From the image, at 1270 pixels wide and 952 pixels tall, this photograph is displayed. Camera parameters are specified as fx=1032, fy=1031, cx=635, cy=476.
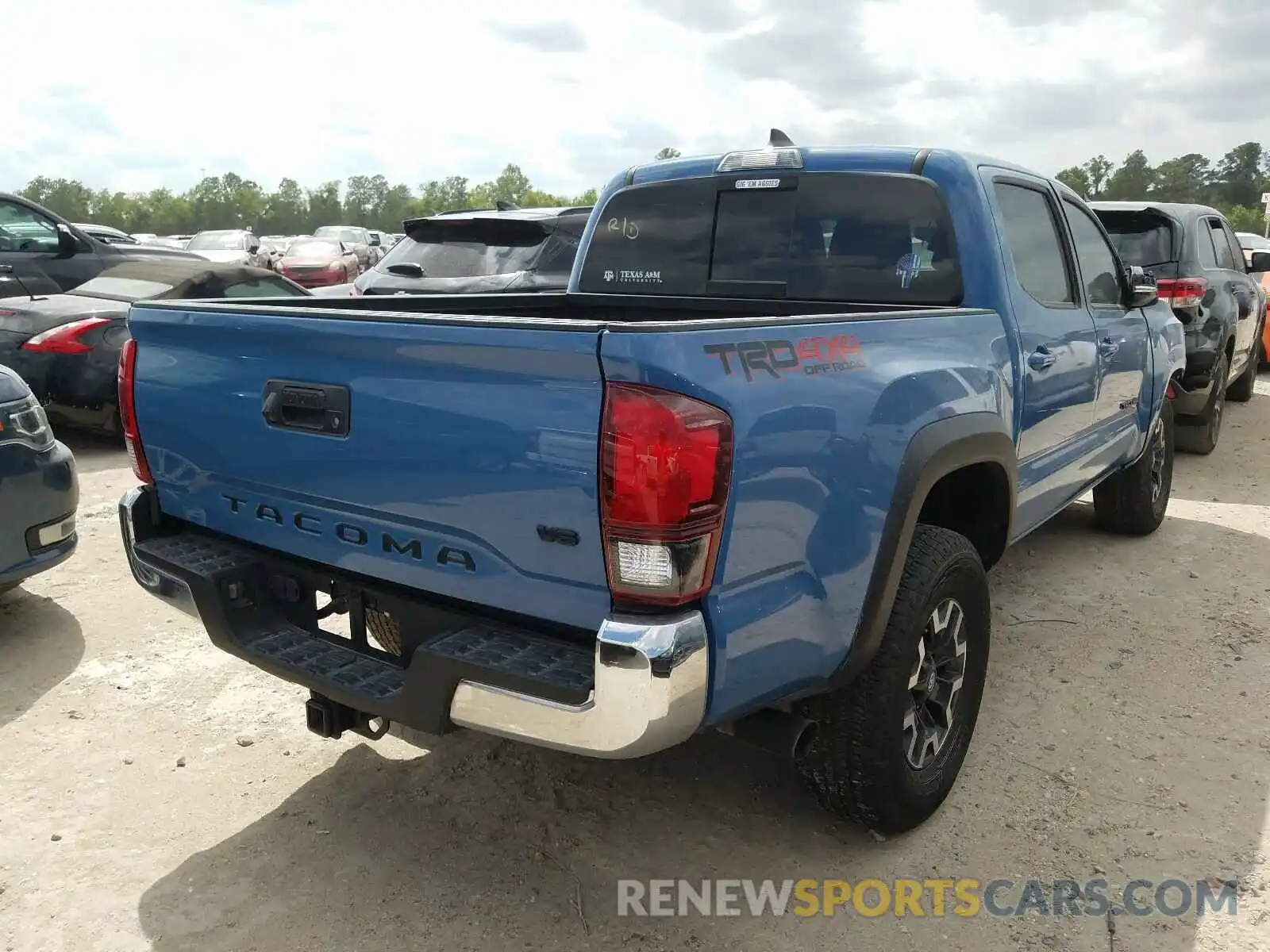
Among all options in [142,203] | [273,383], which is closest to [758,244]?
[273,383]

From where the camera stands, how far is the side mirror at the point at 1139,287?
463 centimetres

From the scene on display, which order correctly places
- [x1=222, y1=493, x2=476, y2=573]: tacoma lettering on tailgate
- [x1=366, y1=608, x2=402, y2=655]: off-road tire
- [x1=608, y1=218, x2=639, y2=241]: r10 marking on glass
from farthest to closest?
[x1=608, y1=218, x2=639, y2=241]: r10 marking on glass, [x1=366, y1=608, x2=402, y2=655]: off-road tire, [x1=222, y1=493, x2=476, y2=573]: tacoma lettering on tailgate

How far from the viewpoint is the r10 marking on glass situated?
4.09 meters

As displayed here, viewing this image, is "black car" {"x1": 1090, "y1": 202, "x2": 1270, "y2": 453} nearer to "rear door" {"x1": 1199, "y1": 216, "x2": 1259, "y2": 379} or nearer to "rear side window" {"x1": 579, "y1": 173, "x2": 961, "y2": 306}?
"rear door" {"x1": 1199, "y1": 216, "x2": 1259, "y2": 379}

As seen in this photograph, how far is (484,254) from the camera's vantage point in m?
7.22

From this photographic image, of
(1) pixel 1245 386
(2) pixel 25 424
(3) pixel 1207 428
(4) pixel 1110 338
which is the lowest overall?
(1) pixel 1245 386

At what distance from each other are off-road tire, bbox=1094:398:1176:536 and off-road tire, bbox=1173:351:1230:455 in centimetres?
208

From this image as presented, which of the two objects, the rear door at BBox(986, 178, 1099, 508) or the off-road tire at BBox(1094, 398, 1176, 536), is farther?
the off-road tire at BBox(1094, 398, 1176, 536)

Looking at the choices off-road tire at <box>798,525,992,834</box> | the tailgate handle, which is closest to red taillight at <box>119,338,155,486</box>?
the tailgate handle

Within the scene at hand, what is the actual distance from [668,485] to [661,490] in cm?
A: 2

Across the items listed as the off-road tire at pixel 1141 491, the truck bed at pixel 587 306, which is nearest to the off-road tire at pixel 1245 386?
the off-road tire at pixel 1141 491

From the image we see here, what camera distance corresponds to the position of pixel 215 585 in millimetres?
2682

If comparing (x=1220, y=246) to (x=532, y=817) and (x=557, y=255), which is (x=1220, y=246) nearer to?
(x=557, y=255)

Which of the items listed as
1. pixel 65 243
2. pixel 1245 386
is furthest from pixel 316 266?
pixel 1245 386
